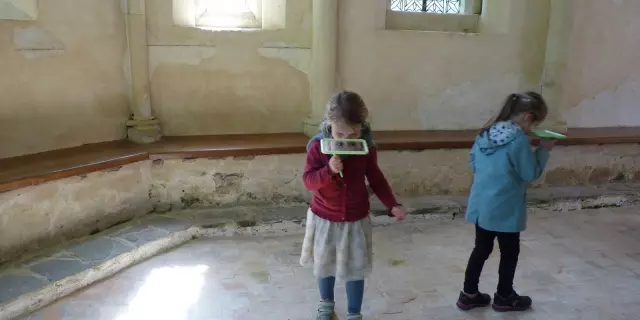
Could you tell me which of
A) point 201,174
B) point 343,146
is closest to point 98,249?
point 201,174

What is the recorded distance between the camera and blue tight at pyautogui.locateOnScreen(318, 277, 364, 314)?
242cm

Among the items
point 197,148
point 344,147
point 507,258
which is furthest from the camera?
point 197,148

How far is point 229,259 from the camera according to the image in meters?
3.27

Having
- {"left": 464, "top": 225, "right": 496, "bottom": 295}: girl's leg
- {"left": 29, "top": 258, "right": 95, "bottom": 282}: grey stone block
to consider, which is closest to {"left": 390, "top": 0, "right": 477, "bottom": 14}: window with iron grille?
{"left": 464, "top": 225, "right": 496, "bottom": 295}: girl's leg

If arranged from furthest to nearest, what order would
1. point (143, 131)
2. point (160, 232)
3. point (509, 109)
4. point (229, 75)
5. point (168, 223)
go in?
1. point (229, 75)
2. point (143, 131)
3. point (168, 223)
4. point (160, 232)
5. point (509, 109)

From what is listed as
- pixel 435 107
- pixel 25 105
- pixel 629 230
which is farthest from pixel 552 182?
pixel 25 105

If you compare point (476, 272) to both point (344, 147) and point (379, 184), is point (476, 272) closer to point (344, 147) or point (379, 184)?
point (379, 184)

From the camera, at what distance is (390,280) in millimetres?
3029

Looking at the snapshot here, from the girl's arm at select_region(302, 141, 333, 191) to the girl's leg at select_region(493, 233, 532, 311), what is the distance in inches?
38.3

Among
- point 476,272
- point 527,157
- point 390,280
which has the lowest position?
point 390,280

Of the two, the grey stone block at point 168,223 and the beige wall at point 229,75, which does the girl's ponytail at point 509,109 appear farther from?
the beige wall at point 229,75

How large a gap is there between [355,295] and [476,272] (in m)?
0.66

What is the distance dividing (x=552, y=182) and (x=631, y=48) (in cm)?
158

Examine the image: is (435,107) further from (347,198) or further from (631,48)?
(347,198)
